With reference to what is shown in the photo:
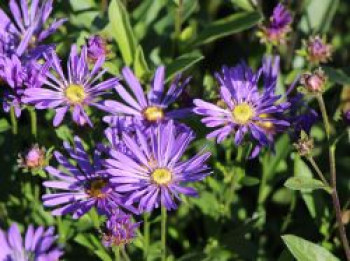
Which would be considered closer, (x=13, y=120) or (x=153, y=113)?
(x=13, y=120)

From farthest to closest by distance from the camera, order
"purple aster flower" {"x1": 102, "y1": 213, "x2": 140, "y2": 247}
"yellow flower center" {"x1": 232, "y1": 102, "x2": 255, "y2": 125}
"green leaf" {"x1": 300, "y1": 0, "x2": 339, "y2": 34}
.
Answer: "green leaf" {"x1": 300, "y1": 0, "x2": 339, "y2": 34} < "yellow flower center" {"x1": 232, "y1": 102, "x2": 255, "y2": 125} < "purple aster flower" {"x1": 102, "y1": 213, "x2": 140, "y2": 247}

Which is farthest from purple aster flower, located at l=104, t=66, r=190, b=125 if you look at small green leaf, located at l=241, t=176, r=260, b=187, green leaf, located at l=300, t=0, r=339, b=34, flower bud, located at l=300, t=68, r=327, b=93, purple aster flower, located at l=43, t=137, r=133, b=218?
green leaf, located at l=300, t=0, r=339, b=34

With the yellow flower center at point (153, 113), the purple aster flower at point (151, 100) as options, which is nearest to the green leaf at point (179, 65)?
the purple aster flower at point (151, 100)

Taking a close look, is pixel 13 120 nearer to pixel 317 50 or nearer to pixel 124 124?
pixel 124 124

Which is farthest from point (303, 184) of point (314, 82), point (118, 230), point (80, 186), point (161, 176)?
point (80, 186)

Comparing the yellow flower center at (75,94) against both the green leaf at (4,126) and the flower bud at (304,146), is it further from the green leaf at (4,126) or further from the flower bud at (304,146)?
the flower bud at (304,146)

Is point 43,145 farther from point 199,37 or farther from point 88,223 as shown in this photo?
point 199,37

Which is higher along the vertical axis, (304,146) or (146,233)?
(304,146)

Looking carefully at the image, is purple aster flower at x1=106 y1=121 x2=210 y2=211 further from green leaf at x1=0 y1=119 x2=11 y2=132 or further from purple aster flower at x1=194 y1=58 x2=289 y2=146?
green leaf at x1=0 y1=119 x2=11 y2=132
